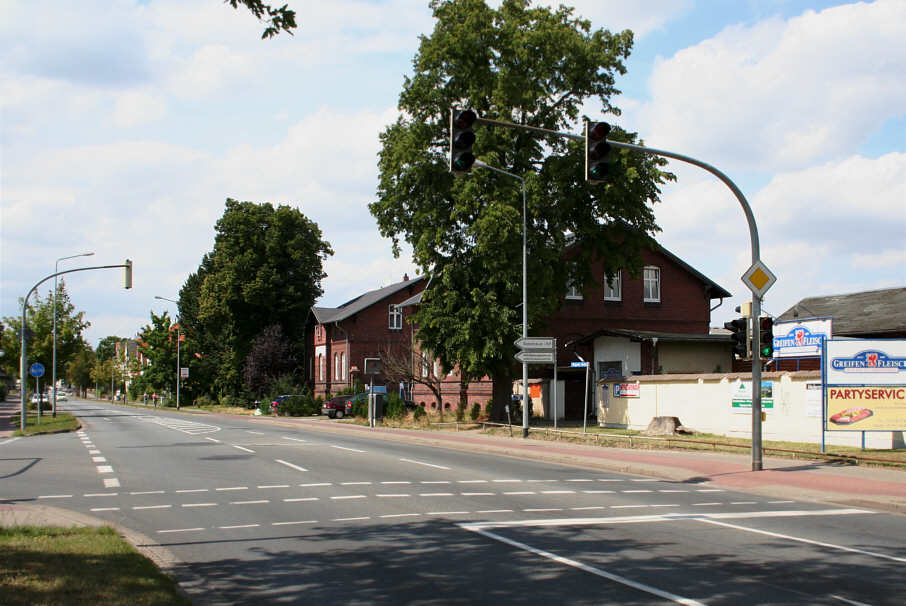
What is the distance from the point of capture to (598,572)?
24.5 feet

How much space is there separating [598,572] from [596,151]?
7437 mm

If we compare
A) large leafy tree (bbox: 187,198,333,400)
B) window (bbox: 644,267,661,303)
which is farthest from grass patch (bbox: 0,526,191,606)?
large leafy tree (bbox: 187,198,333,400)

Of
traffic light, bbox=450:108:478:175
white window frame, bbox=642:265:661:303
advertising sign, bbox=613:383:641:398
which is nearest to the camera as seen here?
traffic light, bbox=450:108:478:175

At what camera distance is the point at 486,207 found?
2914cm

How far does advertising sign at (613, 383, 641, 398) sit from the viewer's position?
29.6 metres

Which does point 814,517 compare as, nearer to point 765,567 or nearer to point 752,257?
point 765,567

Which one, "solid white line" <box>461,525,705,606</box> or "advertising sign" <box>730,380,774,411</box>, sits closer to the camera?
"solid white line" <box>461,525,705,606</box>

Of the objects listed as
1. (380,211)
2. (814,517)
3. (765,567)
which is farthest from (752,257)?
(380,211)

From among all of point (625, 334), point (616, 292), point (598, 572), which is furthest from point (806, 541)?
point (616, 292)

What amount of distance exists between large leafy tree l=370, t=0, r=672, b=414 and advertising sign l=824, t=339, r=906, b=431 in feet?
39.5

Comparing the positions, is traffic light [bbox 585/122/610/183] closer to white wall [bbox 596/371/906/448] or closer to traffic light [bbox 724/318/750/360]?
traffic light [bbox 724/318/750/360]

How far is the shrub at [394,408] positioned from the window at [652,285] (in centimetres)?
1444

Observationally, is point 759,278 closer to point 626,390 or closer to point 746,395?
point 746,395

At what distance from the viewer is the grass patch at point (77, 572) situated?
5965 millimetres
